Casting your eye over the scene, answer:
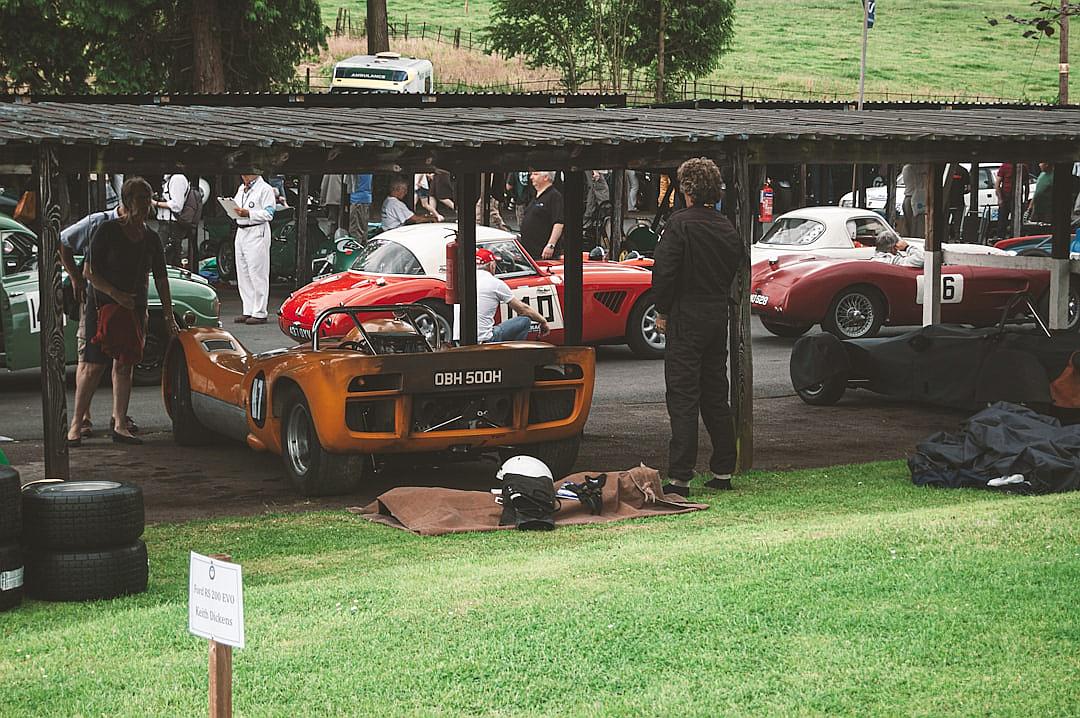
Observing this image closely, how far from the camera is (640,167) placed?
10.1 metres

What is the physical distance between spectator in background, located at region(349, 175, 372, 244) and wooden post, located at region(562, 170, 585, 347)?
38.9 feet

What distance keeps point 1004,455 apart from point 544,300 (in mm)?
6908

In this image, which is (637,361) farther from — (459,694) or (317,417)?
(459,694)

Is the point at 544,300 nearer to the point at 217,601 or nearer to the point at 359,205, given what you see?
the point at 359,205

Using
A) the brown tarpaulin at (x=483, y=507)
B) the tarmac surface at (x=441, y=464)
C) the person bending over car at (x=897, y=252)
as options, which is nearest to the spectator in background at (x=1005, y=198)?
the person bending over car at (x=897, y=252)

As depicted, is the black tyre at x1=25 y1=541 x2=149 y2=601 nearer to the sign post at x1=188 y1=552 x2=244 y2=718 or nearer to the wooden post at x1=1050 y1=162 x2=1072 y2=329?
the sign post at x1=188 y1=552 x2=244 y2=718

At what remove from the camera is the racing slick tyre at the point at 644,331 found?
1603cm

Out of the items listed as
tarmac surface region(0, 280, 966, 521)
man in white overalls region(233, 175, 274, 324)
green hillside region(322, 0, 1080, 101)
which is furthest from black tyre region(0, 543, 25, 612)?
green hillside region(322, 0, 1080, 101)

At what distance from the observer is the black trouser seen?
352 inches

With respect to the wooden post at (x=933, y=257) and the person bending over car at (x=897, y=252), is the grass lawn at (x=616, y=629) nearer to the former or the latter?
the wooden post at (x=933, y=257)

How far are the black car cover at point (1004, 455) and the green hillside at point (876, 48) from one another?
177 feet

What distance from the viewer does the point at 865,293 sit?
17.4m

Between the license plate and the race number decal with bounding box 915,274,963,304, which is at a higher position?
the license plate

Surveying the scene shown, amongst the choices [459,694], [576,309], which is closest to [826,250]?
[576,309]
